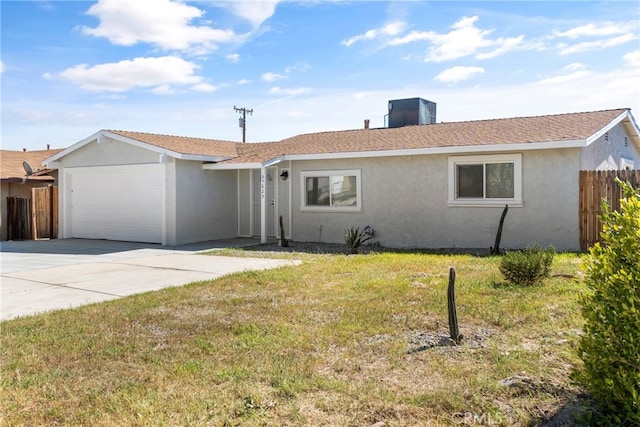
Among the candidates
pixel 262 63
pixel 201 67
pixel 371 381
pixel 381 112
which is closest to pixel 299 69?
pixel 262 63

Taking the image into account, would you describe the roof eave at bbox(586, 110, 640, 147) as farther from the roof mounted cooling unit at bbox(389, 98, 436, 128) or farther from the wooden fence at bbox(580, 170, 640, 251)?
the roof mounted cooling unit at bbox(389, 98, 436, 128)

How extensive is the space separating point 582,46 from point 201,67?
409 inches

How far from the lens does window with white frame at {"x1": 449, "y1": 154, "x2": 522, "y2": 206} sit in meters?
13.4

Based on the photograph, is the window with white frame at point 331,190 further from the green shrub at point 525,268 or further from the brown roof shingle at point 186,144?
the green shrub at point 525,268

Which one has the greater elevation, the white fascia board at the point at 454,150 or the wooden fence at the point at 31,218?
the white fascia board at the point at 454,150

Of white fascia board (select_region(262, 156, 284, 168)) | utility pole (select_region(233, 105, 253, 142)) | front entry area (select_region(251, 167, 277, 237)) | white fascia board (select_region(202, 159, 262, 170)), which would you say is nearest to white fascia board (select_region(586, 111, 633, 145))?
white fascia board (select_region(262, 156, 284, 168))

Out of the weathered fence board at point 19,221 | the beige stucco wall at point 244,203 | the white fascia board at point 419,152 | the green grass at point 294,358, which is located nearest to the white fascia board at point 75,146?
the weathered fence board at point 19,221

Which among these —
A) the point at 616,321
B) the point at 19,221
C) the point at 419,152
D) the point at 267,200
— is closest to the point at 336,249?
the point at 419,152

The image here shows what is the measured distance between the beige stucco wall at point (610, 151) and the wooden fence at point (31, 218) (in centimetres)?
1793

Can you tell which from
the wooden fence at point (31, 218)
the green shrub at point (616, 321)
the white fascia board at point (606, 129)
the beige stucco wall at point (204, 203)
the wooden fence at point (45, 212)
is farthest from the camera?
the wooden fence at point (31, 218)

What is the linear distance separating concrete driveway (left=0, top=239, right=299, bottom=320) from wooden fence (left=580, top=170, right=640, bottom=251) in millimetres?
7003

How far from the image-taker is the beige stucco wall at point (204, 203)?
16.6m

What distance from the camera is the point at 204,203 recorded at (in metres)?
17.4

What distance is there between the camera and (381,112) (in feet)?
83.0
